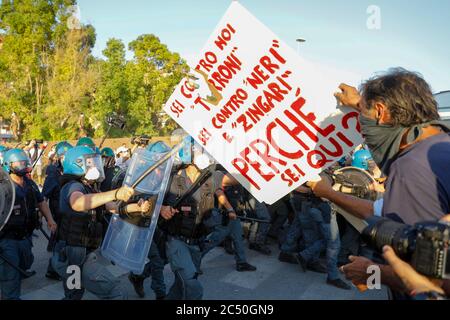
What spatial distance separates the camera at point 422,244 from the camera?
1278 millimetres

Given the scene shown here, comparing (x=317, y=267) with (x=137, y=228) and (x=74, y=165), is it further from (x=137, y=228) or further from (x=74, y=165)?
(x=74, y=165)

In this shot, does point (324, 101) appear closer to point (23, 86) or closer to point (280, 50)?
point (280, 50)

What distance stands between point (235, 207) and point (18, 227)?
3266 mm

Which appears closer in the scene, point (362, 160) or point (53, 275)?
point (53, 275)

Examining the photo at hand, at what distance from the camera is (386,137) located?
1.74 m

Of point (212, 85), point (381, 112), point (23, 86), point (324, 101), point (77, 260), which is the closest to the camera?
point (381, 112)

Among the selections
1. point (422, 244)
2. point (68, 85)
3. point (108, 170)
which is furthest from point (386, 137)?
point (68, 85)

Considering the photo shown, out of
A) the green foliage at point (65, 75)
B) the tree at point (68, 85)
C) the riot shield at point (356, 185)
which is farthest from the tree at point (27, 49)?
the riot shield at point (356, 185)

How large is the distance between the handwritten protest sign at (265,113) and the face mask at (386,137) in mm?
583

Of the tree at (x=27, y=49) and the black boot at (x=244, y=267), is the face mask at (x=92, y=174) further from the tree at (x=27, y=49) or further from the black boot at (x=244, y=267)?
the tree at (x=27, y=49)

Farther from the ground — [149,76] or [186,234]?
[149,76]
